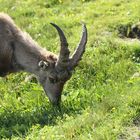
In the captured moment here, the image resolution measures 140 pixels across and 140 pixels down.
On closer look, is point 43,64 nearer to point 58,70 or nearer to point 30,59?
point 58,70

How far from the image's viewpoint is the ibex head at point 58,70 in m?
8.88

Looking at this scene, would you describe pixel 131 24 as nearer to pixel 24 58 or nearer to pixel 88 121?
pixel 24 58

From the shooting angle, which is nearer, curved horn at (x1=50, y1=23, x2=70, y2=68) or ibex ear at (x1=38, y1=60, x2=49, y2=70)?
curved horn at (x1=50, y1=23, x2=70, y2=68)

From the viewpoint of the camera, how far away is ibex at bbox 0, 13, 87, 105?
9.09 metres

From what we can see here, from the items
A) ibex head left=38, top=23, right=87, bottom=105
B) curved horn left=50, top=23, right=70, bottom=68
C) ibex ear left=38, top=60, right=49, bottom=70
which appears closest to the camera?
curved horn left=50, top=23, right=70, bottom=68

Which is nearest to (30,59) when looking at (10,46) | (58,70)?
(10,46)

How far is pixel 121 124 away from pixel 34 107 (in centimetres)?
254

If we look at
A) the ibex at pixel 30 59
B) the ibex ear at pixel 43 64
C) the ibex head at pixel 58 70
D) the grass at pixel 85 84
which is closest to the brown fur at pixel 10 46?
the ibex at pixel 30 59

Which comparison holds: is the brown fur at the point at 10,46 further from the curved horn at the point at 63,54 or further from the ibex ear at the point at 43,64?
the curved horn at the point at 63,54

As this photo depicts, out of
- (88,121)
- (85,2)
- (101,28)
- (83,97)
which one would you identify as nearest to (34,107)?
(83,97)

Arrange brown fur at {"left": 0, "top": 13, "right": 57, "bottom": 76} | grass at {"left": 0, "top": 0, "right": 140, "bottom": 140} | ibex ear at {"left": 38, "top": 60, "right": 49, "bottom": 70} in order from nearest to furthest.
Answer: grass at {"left": 0, "top": 0, "right": 140, "bottom": 140}
ibex ear at {"left": 38, "top": 60, "right": 49, "bottom": 70}
brown fur at {"left": 0, "top": 13, "right": 57, "bottom": 76}

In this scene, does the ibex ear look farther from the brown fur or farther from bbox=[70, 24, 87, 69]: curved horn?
bbox=[70, 24, 87, 69]: curved horn

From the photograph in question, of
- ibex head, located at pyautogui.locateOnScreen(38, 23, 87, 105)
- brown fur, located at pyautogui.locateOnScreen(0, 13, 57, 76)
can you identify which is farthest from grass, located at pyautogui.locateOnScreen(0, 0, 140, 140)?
brown fur, located at pyautogui.locateOnScreen(0, 13, 57, 76)

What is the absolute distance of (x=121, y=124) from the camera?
7.01m
